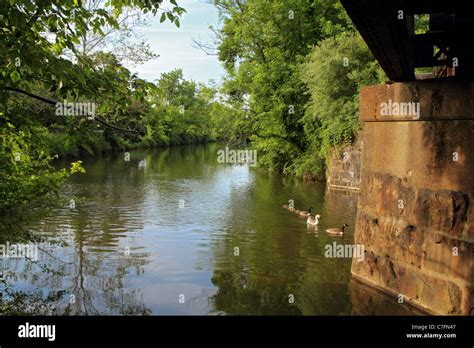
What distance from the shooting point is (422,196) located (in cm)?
913

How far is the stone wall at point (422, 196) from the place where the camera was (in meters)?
8.36

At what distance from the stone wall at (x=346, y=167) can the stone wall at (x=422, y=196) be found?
53.4 ft

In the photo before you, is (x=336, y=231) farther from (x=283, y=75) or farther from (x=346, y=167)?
(x=283, y=75)

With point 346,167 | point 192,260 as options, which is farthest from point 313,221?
point 346,167

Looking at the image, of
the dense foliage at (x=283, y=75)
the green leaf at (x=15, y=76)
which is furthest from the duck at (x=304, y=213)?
the green leaf at (x=15, y=76)

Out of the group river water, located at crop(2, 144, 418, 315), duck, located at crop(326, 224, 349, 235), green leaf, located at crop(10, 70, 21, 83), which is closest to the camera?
green leaf, located at crop(10, 70, 21, 83)

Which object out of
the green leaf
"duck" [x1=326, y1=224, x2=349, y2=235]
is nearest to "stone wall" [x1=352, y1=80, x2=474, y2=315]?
"duck" [x1=326, y1=224, x2=349, y2=235]

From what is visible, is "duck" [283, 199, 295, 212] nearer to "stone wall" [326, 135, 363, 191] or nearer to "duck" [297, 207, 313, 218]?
"duck" [297, 207, 313, 218]

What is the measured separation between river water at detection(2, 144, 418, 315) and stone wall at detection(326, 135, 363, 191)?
3.62 m

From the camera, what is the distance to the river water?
10109 millimetres

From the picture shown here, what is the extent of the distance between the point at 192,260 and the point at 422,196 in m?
6.41

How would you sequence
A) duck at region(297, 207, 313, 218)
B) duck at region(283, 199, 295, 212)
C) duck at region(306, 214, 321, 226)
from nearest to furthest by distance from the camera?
duck at region(306, 214, 321, 226)
duck at region(297, 207, 313, 218)
duck at region(283, 199, 295, 212)
